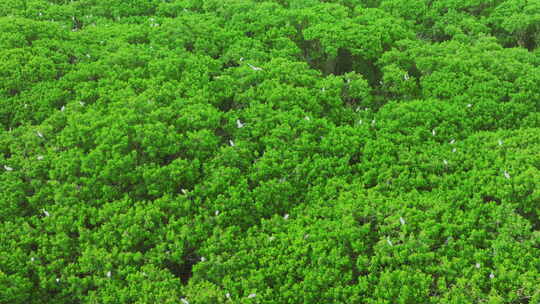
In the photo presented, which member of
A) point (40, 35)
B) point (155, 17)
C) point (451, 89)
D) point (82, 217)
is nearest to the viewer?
point (82, 217)

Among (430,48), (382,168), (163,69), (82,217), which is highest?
(430,48)

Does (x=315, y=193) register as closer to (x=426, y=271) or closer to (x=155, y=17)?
(x=426, y=271)

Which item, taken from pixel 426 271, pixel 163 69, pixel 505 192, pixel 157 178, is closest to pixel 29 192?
pixel 157 178

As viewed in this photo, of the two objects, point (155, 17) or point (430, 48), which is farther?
point (155, 17)

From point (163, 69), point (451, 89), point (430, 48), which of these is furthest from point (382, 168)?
point (163, 69)

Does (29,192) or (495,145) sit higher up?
(495,145)

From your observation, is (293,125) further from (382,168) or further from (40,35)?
(40,35)

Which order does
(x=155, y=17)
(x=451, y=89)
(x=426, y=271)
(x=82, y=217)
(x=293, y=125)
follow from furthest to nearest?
(x=155, y=17) → (x=451, y=89) → (x=293, y=125) → (x=82, y=217) → (x=426, y=271)
